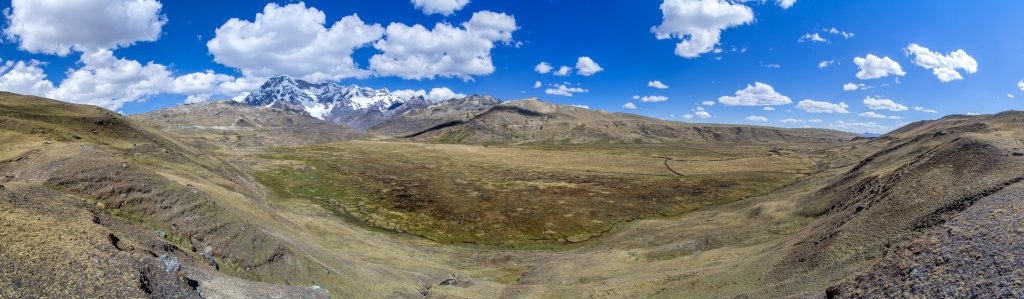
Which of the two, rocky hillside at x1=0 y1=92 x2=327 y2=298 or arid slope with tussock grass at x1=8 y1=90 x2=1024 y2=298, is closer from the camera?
rocky hillside at x1=0 y1=92 x2=327 y2=298

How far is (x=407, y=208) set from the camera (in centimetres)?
11281

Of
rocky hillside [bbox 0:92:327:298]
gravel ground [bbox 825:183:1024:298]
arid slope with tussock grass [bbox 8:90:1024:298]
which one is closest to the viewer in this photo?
rocky hillside [bbox 0:92:327:298]

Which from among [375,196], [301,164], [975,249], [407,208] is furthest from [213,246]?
[301,164]

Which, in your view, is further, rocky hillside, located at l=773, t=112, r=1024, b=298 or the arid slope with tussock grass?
the arid slope with tussock grass

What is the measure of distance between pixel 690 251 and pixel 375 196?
300 ft

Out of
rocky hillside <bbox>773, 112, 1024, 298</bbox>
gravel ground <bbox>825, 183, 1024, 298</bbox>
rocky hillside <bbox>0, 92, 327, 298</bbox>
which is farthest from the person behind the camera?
rocky hillside <bbox>773, 112, 1024, 298</bbox>

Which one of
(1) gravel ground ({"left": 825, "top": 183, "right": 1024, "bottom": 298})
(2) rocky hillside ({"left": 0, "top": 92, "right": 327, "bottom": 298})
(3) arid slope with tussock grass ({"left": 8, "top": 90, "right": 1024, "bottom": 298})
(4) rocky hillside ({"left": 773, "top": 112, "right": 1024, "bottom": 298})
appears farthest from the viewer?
(3) arid slope with tussock grass ({"left": 8, "top": 90, "right": 1024, "bottom": 298})

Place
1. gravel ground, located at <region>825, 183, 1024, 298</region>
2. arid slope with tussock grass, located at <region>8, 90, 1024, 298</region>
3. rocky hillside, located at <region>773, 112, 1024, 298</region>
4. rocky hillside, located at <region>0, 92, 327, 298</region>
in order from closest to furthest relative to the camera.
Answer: rocky hillside, located at <region>0, 92, 327, 298</region>, gravel ground, located at <region>825, 183, 1024, 298</region>, rocky hillside, located at <region>773, 112, 1024, 298</region>, arid slope with tussock grass, located at <region>8, 90, 1024, 298</region>

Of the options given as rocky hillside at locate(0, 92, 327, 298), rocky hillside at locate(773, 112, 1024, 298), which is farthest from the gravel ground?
rocky hillside at locate(0, 92, 327, 298)

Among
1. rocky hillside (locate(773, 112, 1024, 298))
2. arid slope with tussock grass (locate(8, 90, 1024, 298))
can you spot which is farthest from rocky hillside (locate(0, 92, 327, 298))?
rocky hillside (locate(773, 112, 1024, 298))

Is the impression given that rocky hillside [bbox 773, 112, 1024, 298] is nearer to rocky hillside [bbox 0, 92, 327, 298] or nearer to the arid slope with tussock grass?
the arid slope with tussock grass

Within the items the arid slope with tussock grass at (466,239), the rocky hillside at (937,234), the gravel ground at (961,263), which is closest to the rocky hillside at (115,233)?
the arid slope with tussock grass at (466,239)

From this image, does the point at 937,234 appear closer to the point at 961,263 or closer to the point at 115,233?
the point at 961,263

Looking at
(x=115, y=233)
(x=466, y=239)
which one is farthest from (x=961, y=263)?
(x=466, y=239)
